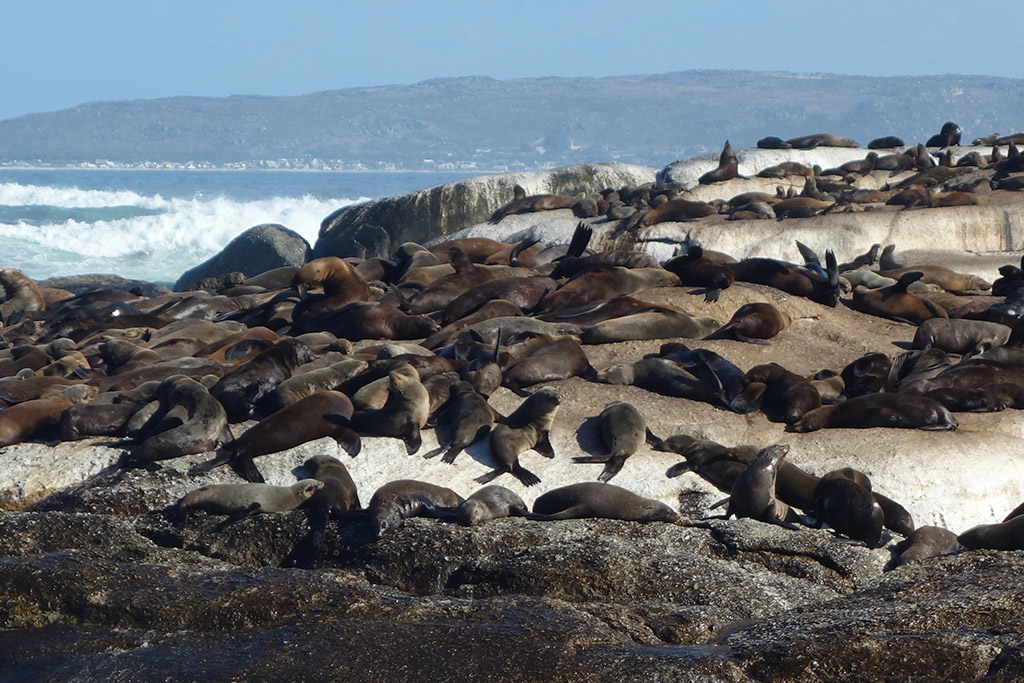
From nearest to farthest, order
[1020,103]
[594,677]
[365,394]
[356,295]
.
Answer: [594,677]
[365,394]
[356,295]
[1020,103]

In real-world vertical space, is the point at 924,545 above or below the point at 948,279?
below

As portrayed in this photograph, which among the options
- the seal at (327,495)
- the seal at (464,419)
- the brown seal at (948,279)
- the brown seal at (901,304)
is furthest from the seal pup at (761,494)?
the brown seal at (948,279)

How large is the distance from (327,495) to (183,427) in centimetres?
136

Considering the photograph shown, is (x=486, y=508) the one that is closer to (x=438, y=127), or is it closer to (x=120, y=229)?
(x=120, y=229)

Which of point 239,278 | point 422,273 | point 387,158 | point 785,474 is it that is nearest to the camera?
point 785,474

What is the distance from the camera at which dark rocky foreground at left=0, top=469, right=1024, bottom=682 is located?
4055 millimetres

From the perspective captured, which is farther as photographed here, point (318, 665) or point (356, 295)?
point (356, 295)

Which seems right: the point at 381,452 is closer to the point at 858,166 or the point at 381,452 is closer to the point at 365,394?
the point at 365,394

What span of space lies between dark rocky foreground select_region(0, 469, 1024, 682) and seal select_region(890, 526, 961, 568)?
127mm

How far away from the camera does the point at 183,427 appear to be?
6930mm

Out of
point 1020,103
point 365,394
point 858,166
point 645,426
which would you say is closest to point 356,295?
point 365,394

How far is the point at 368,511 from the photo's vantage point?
233 inches

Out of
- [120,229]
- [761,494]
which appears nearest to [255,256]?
[761,494]

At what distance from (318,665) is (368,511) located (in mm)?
1866
